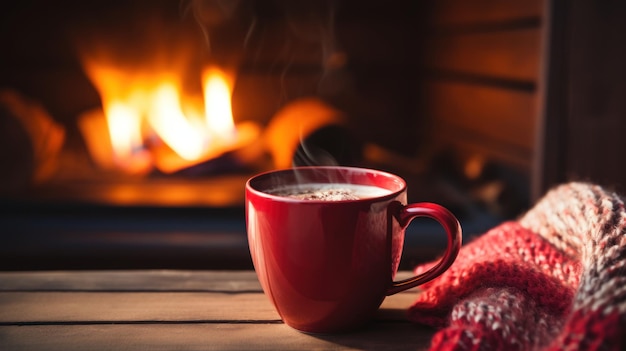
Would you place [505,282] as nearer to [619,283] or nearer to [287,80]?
[619,283]

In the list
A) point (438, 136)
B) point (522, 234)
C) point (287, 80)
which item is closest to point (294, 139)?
point (287, 80)

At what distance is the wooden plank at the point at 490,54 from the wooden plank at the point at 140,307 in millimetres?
801

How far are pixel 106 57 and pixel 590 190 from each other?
1.49 m

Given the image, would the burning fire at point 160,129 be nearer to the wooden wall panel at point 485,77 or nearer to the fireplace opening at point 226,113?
the fireplace opening at point 226,113

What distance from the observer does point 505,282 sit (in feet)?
1.59

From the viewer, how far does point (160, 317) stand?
1.71 ft

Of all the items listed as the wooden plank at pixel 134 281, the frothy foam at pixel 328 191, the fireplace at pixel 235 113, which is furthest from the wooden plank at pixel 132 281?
the fireplace at pixel 235 113

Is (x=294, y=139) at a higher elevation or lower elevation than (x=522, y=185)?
higher

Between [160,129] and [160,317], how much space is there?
3.39 feet

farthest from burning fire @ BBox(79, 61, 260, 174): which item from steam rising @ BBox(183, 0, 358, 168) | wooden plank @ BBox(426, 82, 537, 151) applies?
wooden plank @ BBox(426, 82, 537, 151)

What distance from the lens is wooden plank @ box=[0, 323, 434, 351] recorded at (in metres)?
0.47

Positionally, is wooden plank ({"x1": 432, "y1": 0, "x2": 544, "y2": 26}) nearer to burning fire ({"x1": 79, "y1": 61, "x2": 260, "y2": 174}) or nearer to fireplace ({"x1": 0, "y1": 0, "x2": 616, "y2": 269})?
fireplace ({"x1": 0, "y1": 0, "x2": 616, "y2": 269})

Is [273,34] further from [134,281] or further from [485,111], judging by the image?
[134,281]

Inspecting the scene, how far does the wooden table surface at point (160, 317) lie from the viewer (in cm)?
47
